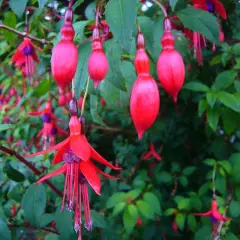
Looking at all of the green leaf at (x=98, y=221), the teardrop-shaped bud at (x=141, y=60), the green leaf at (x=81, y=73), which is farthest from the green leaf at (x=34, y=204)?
the teardrop-shaped bud at (x=141, y=60)

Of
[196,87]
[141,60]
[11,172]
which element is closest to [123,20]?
[141,60]

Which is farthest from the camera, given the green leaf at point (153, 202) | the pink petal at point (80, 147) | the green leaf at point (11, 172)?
the green leaf at point (153, 202)

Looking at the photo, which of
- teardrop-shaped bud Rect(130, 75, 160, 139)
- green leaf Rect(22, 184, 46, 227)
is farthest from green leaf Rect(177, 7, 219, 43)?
green leaf Rect(22, 184, 46, 227)

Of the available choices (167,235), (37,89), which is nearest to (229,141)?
(167,235)

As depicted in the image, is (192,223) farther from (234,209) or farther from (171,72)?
(171,72)

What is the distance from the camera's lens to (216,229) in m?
0.95

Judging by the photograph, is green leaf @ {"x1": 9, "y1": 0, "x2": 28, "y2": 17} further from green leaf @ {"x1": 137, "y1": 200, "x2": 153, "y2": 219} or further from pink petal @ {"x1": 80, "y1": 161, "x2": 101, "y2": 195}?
green leaf @ {"x1": 137, "y1": 200, "x2": 153, "y2": 219}

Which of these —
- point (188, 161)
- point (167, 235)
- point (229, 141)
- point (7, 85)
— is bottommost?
point (167, 235)

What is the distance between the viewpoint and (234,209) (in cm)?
96

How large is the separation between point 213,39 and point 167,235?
808mm

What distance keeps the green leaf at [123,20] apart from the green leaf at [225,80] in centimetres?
56

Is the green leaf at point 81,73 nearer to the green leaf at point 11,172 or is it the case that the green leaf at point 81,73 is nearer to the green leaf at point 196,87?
the green leaf at point 11,172

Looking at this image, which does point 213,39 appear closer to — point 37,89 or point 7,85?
point 37,89

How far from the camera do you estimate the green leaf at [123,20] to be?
1.51 ft
